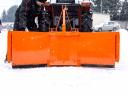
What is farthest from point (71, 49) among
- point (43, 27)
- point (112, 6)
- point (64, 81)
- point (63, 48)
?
point (112, 6)

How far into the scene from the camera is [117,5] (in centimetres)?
7919

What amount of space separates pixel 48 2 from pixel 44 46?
5.18ft

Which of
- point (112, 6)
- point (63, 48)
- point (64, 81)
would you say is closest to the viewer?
point (64, 81)

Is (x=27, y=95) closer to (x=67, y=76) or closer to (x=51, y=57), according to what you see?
(x=67, y=76)

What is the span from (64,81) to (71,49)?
1895 millimetres

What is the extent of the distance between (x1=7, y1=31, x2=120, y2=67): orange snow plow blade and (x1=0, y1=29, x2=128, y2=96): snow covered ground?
26 centimetres

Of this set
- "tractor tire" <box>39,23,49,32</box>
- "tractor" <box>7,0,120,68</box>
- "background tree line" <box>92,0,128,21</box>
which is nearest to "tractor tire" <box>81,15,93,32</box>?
"tractor tire" <box>39,23,49,32</box>

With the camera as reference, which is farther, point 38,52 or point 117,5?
point 117,5

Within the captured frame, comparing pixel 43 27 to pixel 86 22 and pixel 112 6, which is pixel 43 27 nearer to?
pixel 86 22

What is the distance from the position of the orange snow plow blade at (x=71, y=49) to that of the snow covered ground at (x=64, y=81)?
260mm

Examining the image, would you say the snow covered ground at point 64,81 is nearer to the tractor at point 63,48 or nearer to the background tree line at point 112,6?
the tractor at point 63,48

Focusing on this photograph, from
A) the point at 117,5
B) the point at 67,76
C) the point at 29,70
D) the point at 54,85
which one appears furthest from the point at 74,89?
the point at 117,5

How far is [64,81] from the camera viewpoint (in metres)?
6.55

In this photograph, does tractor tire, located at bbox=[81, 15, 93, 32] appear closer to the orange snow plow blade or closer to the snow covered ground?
the orange snow plow blade
